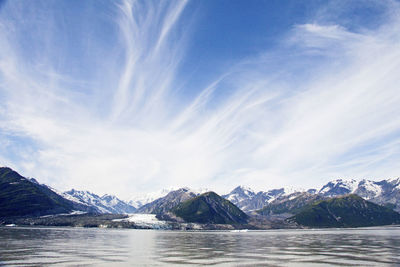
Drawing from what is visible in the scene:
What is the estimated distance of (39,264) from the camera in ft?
162

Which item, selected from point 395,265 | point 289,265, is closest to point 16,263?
point 289,265

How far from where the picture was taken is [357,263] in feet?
180

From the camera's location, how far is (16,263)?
48688 millimetres

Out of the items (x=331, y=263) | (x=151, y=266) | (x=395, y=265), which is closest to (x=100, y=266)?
(x=151, y=266)

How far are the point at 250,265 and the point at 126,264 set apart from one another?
22.6 m

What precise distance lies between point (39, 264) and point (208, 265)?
29.0 meters

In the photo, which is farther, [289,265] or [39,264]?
[289,265]

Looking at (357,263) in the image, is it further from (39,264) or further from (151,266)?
(39,264)

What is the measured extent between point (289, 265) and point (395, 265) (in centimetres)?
1891

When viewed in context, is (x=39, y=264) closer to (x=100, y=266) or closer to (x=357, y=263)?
(x=100, y=266)

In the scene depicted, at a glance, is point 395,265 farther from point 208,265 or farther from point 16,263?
Result: point 16,263

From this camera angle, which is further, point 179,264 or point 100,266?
point 179,264

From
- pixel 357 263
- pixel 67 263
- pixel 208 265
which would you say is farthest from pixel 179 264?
pixel 357 263

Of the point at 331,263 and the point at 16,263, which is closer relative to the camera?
the point at 16,263
